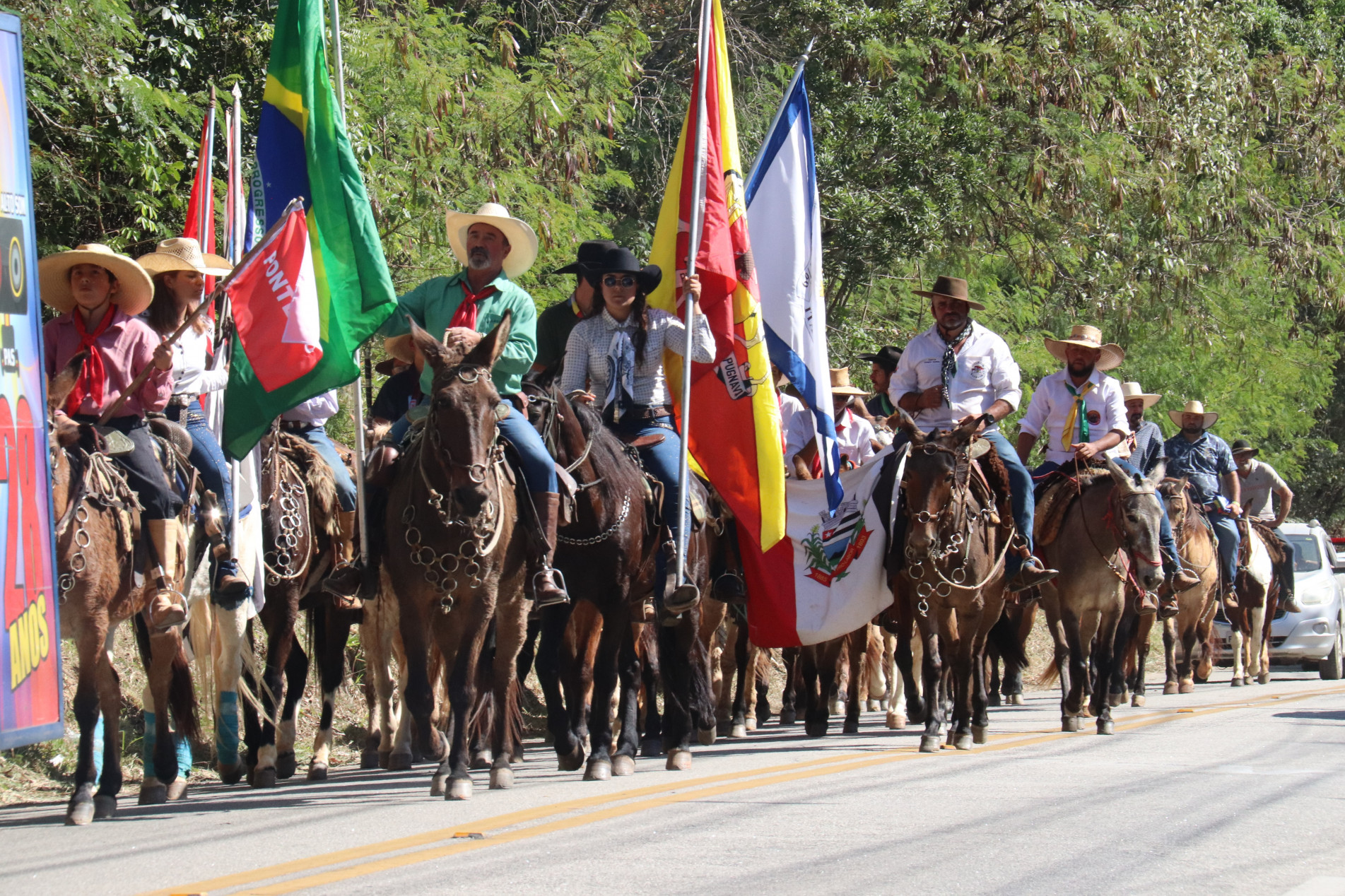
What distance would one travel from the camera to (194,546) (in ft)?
36.4

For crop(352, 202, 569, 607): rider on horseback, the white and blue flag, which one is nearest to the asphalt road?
crop(352, 202, 569, 607): rider on horseback

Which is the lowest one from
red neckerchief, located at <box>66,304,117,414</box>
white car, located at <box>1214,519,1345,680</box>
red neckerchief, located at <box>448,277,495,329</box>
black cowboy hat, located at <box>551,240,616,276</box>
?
white car, located at <box>1214,519,1345,680</box>

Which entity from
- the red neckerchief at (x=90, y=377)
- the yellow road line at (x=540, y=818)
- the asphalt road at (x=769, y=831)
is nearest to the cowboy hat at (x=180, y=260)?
the red neckerchief at (x=90, y=377)

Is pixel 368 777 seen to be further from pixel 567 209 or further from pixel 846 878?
pixel 567 209

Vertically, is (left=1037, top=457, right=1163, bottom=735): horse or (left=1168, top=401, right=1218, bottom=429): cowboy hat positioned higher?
(left=1168, top=401, right=1218, bottom=429): cowboy hat

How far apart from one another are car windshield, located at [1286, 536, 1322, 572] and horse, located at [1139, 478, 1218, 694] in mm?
4601

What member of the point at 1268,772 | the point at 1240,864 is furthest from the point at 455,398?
the point at 1268,772

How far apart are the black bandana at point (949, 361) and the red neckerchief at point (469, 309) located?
4124 mm

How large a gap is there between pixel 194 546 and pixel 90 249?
7.59 feet

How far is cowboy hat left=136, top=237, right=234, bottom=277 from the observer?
10750 mm

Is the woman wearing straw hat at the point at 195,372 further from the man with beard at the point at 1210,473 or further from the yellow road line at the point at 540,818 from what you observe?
the man with beard at the point at 1210,473

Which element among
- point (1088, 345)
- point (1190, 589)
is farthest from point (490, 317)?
point (1190, 589)

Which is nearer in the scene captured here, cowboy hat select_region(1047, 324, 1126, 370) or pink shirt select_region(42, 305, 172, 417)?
pink shirt select_region(42, 305, 172, 417)

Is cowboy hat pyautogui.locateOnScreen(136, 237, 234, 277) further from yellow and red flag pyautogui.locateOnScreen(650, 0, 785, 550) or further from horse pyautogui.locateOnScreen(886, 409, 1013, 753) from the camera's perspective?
horse pyautogui.locateOnScreen(886, 409, 1013, 753)
